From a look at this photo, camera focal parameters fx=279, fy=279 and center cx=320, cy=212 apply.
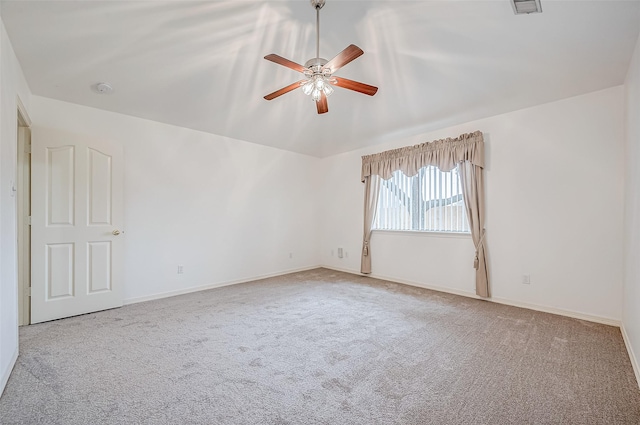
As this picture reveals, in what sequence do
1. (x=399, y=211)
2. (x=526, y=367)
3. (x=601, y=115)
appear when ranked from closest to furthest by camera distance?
1. (x=526, y=367)
2. (x=601, y=115)
3. (x=399, y=211)

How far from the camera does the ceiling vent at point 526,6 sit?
1814 mm

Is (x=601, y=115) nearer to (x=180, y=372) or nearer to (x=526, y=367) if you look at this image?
(x=526, y=367)

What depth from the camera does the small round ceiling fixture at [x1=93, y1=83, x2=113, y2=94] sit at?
2943mm

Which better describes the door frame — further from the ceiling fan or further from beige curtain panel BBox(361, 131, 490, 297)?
beige curtain panel BBox(361, 131, 490, 297)

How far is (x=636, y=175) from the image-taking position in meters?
2.29

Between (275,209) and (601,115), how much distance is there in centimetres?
480

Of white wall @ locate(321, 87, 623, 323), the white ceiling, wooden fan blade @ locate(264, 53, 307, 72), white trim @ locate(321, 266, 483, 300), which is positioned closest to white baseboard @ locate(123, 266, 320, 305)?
white trim @ locate(321, 266, 483, 300)

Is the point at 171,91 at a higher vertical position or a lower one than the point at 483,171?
higher

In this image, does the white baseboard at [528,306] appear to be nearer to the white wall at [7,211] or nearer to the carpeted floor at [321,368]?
the carpeted floor at [321,368]

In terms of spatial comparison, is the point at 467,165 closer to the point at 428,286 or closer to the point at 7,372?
the point at 428,286

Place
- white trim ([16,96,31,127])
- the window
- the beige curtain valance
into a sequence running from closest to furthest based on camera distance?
white trim ([16,96,31,127]) < the beige curtain valance < the window

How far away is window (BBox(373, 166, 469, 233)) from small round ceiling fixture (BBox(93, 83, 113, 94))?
165 inches

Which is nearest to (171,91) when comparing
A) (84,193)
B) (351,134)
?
(84,193)

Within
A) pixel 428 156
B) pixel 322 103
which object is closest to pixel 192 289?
pixel 322 103
